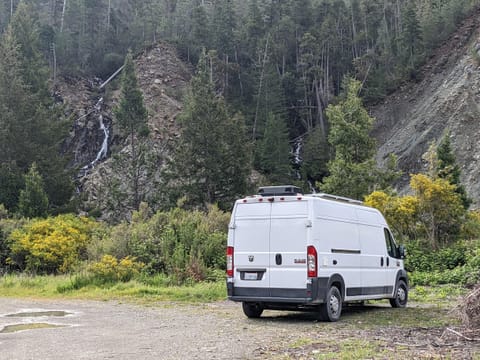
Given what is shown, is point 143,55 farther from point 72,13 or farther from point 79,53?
point 72,13

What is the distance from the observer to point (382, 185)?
3562 cm

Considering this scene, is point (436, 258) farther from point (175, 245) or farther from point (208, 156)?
point (208, 156)

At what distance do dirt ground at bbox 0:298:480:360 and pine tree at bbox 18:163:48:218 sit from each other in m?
17.4

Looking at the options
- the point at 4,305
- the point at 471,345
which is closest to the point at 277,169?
the point at 4,305

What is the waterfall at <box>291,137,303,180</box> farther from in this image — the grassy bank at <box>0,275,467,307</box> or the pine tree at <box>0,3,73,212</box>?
the grassy bank at <box>0,275,467,307</box>

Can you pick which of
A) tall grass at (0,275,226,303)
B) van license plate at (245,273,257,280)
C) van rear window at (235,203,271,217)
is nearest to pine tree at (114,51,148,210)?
tall grass at (0,275,226,303)

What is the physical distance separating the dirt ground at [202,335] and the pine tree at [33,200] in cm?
1745

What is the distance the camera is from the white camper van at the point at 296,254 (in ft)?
35.9

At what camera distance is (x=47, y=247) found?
70.3ft

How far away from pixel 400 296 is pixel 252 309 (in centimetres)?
444

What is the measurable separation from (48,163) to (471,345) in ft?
118

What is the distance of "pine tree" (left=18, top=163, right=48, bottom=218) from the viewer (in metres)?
30.2

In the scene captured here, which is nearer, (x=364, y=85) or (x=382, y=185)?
(x=382, y=185)

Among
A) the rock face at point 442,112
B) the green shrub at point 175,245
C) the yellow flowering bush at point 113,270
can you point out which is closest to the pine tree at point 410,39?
the rock face at point 442,112
